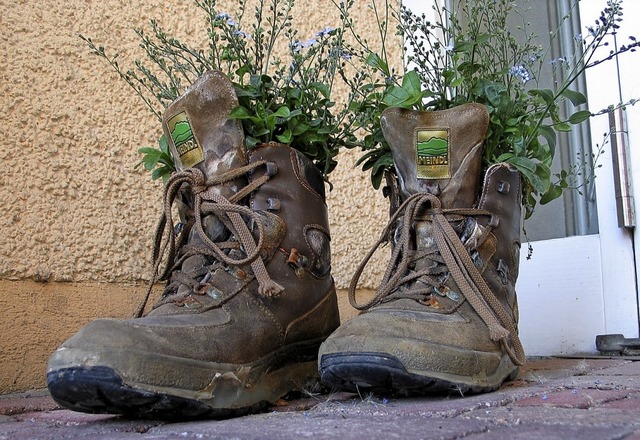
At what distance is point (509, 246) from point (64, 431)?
830 mm

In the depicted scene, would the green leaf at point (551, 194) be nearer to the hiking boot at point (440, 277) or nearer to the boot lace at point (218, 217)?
the hiking boot at point (440, 277)

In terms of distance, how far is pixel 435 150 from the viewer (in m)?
1.31

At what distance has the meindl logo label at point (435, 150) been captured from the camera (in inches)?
51.7

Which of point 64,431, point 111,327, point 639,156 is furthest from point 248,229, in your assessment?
point 639,156

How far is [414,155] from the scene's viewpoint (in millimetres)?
1321

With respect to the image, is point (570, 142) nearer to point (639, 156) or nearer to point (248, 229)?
point (639, 156)

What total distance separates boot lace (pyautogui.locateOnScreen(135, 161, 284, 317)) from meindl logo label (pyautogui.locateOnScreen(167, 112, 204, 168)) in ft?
0.13

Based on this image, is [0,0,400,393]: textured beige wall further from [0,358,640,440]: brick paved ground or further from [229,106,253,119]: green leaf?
[229,106,253,119]: green leaf

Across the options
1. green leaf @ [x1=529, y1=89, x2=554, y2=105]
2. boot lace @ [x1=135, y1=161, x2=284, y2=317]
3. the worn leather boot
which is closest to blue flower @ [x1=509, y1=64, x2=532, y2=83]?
green leaf @ [x1=529, y1=89, x2=554, y2=105]

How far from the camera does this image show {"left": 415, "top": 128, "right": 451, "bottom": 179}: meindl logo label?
4.31 ft

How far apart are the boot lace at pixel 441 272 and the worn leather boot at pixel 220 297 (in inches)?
5.8

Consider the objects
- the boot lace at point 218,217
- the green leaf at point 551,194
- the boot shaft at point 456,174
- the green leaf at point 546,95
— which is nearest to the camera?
the boot lace at point 218,217

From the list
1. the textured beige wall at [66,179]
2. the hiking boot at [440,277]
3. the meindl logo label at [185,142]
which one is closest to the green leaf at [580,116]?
the hiking boot at [440,277]

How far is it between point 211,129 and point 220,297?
304mm
